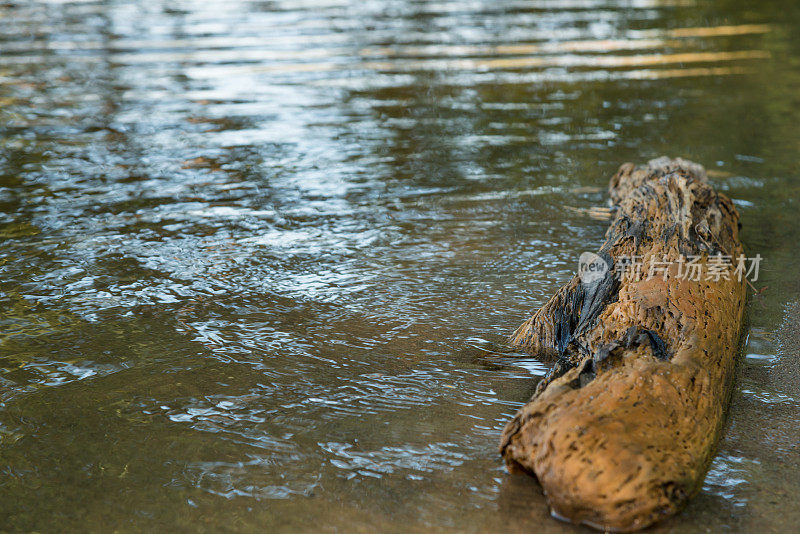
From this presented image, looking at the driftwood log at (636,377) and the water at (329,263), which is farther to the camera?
the water at (329,263)

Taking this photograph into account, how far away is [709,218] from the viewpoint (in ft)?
13.4

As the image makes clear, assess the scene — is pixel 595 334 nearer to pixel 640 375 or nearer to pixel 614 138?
pixel 640 375

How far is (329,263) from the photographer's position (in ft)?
14.7

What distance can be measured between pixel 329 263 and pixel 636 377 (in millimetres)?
2181

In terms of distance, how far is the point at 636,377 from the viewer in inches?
104

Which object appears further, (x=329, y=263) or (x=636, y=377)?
(x=329, y=263)

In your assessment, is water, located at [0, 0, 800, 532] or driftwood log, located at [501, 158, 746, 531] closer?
driftwood log, located at [501, 158, 746, 531]

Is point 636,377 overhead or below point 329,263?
overhead

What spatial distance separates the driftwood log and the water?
12cm

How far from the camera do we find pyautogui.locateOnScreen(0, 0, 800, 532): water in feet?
8.69

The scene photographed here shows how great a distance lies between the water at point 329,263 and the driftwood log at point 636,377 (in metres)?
0.12

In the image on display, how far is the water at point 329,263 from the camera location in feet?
8.69

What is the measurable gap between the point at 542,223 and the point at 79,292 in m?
2.65

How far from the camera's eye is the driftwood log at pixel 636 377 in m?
2.36
